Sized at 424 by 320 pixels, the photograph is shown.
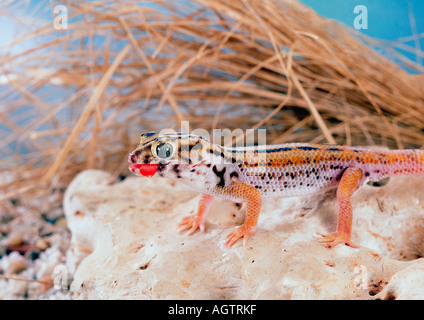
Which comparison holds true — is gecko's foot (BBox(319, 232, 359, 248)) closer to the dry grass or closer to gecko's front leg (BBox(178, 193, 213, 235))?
gecko's front leg (BBox(178, 193, 213, 235))

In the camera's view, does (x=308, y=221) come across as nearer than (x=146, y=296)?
No

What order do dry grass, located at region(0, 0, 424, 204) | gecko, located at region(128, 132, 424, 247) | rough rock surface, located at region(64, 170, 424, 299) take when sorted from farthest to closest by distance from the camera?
dry grass, located at region(0, 0, 424, 204) → gecko, located at region(128, 132, 424, 247) → rough rock surface, located at region(64, 170, 424, 299)

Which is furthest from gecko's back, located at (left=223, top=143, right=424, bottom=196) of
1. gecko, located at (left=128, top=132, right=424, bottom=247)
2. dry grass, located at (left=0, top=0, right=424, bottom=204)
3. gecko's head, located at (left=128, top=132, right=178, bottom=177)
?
dry grass, located at (left=0, top=0, right=424, bottom=204)

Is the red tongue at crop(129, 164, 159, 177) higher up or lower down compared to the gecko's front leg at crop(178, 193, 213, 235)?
higher up

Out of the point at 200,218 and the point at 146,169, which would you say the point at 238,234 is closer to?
the point at 200,218

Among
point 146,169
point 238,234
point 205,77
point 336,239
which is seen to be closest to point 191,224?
point 238,234
